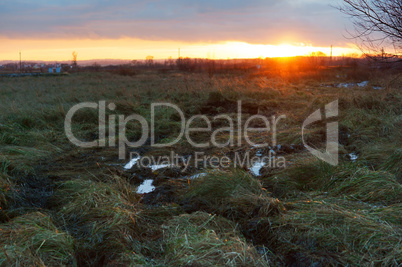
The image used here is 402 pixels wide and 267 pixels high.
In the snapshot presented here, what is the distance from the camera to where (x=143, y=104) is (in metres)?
9.57

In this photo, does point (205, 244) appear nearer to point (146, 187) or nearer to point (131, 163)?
point (146, 187)

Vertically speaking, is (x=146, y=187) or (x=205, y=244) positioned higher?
(x=205, y=244)

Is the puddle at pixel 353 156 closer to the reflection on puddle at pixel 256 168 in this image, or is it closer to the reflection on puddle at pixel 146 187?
the reflection on puddle at pixel 256 168

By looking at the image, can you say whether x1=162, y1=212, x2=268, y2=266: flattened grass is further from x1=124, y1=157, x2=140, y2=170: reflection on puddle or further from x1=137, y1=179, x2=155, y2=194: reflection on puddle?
x1=124, y1=157, x2=140, y2=170: reflection on puddle

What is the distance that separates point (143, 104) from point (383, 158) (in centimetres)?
694

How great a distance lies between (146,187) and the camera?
3.97 m

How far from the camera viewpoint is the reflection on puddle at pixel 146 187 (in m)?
3.85

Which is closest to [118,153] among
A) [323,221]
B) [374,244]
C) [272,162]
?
[272,162]

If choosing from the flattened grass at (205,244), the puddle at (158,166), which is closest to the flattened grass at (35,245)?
the flattened grass at (205,244)

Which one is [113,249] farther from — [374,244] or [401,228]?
[401,228]

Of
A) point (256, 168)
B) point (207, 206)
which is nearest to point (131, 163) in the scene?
point (256, 168)

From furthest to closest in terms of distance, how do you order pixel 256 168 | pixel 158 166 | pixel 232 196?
1. pixel 158 166
2. pixel 256 168
3. pixel 232 196

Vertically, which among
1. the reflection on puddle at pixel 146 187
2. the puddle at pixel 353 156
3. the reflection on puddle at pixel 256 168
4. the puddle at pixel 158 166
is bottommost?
the reflection on puddle at pixel 146 187

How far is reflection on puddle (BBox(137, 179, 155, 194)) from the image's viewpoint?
3.85 m
